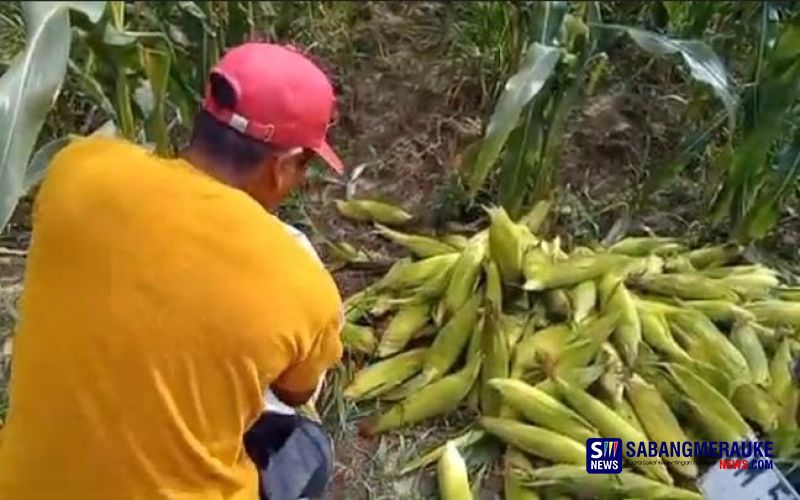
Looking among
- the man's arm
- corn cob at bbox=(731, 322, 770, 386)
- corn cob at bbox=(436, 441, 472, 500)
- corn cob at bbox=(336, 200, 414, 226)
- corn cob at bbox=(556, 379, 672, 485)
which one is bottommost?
corn cob at bbox=(336, 200, 414, 226)

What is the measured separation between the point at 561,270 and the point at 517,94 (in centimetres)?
34

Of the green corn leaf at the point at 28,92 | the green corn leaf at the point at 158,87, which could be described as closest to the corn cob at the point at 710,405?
the green corn leaf at the point at 158,87

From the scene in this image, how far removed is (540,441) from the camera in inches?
97.5

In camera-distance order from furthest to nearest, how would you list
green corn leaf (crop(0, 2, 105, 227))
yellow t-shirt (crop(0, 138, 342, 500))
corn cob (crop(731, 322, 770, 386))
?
corn cob (crop(731, 322, 770, 386))
green corn leaf (crop(0, 2, 105, 227))
yellow t-shirt (crop(0, 138, 342, 500))

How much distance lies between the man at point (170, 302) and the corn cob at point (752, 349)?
974 mm

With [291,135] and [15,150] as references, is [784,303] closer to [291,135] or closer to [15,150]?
[291,135]

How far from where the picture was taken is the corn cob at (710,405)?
248 centimetres

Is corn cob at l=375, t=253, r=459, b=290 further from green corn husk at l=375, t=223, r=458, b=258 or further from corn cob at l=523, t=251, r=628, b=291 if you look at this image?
corn cob at l=523, t=251, r=628, b=291

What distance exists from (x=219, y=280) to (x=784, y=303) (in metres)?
1.30

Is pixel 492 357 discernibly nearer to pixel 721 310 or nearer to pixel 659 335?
pixel 659 335

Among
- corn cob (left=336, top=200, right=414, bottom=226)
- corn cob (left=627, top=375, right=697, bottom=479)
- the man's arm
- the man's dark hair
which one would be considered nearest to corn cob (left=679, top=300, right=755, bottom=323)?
corn cob (left=627, top=375, right=697, bottom=479)

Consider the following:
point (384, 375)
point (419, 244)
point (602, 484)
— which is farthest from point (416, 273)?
point (602, 484)

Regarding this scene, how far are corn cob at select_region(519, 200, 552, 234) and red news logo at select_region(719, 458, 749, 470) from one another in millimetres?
665

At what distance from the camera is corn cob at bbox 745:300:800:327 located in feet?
8.64
